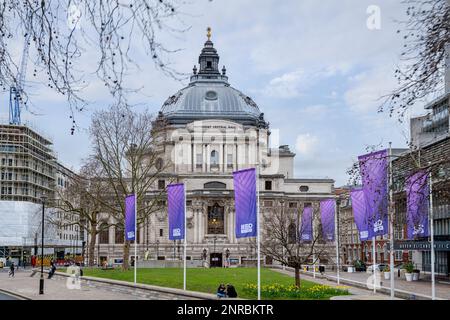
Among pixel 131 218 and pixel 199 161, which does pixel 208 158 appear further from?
pixel 131 218

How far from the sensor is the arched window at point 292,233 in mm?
62275

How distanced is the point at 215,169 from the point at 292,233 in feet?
178

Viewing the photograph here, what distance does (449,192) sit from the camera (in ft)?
71.8

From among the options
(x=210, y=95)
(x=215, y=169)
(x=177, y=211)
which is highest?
(x=210, y=95)

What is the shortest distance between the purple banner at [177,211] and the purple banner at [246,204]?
845cm

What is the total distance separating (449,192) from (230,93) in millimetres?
106990

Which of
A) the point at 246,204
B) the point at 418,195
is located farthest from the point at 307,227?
the point at 418,195

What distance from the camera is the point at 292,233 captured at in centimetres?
6575

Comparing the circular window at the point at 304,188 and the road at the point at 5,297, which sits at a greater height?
the circular window at the point at 304,188

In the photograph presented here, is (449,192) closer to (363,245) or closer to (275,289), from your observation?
(275,289)

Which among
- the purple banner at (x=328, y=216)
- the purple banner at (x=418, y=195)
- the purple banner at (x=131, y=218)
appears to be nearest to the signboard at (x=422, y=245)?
the purple banner at (x=328, y=216)

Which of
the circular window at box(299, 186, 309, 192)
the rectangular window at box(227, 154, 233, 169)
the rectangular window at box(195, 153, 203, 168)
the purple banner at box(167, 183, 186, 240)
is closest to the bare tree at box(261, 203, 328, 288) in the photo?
the purple banner at box(167, 183, 186, 240)

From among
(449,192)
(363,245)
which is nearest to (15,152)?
(363,245)

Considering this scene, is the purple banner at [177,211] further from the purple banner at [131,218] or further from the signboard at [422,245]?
the signboard at [422,245]
